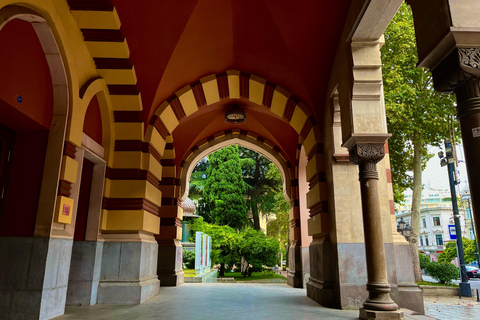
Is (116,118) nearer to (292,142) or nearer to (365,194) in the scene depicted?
(365,194)

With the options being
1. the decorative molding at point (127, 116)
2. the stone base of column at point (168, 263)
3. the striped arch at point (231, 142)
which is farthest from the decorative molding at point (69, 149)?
the striped arch at point (231, 142)

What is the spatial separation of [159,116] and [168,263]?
468 centimetres

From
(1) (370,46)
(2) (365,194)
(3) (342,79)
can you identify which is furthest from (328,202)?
(1) (370,46)

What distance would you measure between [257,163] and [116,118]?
1970 cm

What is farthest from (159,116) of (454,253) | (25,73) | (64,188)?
(454,253)

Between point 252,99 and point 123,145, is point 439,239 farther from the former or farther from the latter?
point 123,145

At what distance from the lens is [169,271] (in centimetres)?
987

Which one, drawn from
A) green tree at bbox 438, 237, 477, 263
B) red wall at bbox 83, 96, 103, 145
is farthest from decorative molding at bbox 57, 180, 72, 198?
green tree at bbox 438, 237, 477, 263

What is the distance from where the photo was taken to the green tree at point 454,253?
20984 millimetres

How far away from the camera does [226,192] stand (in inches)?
908

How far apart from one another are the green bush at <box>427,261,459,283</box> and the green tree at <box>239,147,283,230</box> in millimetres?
11960

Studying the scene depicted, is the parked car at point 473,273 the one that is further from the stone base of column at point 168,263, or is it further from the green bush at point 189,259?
the stone base of column at point 168,263

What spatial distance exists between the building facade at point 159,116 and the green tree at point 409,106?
6.86 meters

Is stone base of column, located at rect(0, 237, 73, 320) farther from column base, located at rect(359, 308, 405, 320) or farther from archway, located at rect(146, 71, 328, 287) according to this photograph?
column base, located at rect(359, 308, 405, 320)
